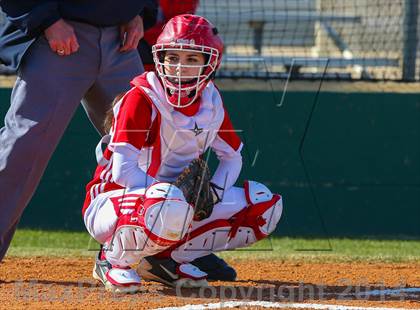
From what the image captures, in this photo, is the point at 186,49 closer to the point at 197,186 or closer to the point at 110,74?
the point at 110,74

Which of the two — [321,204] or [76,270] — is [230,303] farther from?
[321,204]

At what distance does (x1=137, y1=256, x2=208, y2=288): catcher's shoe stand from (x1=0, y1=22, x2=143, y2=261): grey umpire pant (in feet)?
2.31

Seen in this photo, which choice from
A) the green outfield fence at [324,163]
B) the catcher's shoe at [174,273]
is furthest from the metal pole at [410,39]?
the catcher's shoe at [174,273]

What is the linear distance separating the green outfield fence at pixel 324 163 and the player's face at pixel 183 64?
315 cm

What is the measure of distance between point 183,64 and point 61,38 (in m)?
0.59

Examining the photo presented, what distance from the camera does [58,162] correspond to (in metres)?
7.61

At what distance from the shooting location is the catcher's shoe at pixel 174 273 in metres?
4.54

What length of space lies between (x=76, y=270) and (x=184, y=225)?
4.66ft

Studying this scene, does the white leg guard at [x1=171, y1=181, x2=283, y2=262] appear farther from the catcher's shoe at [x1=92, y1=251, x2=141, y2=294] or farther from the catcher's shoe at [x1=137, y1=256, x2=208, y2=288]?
the catcher's shoe at [x1=92, y1=251, x2=141, y2=294]

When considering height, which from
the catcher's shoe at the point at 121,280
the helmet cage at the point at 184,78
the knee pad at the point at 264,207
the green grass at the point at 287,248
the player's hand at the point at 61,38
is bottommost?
the green grass at the point at 287,248

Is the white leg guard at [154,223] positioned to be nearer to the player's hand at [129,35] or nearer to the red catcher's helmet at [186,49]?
the red catcher's helmet at [186,49]

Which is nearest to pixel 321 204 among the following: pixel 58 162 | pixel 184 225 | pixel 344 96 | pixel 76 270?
pixel 344 96

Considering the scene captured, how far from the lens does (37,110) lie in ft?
14.3

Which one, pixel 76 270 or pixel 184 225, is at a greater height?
pixel 184 225
